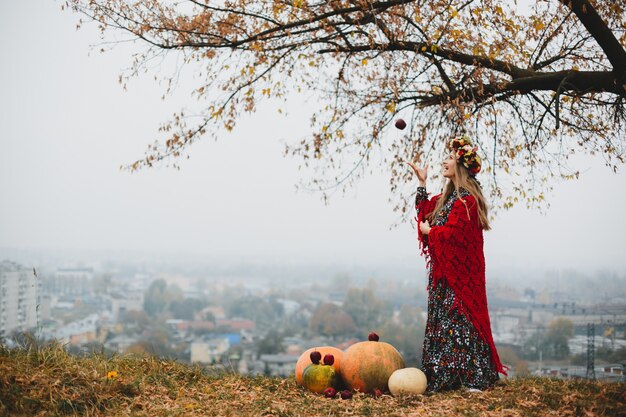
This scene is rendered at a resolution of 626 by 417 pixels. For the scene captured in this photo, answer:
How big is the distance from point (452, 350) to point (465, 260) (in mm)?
878

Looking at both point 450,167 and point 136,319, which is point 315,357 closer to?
point 450,167

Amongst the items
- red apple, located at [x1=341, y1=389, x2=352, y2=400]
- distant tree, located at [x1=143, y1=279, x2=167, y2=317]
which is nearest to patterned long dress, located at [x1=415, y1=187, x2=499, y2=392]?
red apple, located at [x1=341, y1=389, x2=352, y2=400]

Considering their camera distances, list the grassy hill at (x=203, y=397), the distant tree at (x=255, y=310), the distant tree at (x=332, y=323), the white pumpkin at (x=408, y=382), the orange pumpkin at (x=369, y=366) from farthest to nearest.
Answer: the distant tree at (x=255, y=310), the distant tree at (x=332, y=323), the orange pumpkin at (x=369, y=366), the white pumpkin at (x=408, y=382), the grassy hill at (x=203, y=397)

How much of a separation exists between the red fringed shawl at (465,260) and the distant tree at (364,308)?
2825 cm

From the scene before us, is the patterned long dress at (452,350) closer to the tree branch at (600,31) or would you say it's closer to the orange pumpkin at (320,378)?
the orange pumpkin at (320,378)

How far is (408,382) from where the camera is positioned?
641 centimetres

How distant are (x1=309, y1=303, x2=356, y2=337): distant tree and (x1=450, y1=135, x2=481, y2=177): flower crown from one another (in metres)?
27.1

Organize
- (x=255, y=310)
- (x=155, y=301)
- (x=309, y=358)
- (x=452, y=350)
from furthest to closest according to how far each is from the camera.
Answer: (x=255, y=310), (x=155, y=301), (x=309, y=358), (x=452, y=350)

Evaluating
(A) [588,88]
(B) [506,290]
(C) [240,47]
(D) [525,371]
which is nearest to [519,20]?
(A) [588,88]

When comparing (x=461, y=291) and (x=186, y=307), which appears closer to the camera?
(x=461, y=291)

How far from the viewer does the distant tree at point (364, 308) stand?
3672 centimetres

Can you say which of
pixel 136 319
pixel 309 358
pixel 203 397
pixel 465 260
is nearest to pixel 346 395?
pixel 309 358

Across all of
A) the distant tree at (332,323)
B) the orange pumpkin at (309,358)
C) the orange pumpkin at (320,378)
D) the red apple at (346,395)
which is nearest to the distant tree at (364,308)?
the distant tree at (332,323)

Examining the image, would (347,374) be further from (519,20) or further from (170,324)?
(170,324)
